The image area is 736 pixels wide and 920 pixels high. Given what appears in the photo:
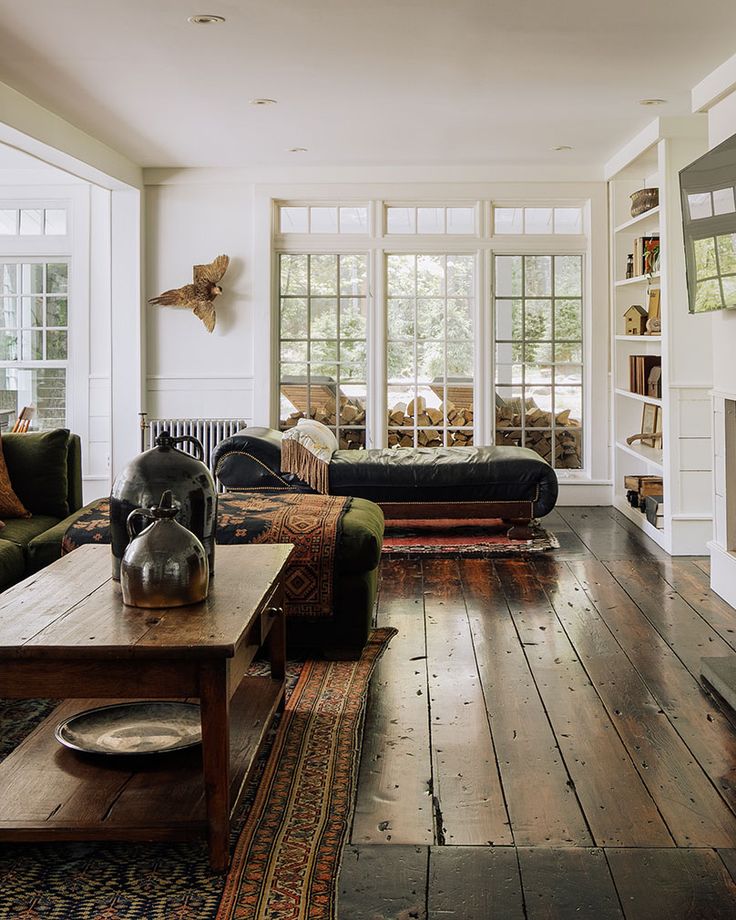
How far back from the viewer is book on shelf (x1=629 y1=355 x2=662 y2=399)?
7055mm

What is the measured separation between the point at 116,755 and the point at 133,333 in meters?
5.87

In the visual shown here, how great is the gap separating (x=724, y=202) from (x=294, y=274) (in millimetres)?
4443

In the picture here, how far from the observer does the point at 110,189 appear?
26.7 ft

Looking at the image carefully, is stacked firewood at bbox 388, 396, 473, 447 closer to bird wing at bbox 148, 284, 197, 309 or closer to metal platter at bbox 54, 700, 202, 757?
bird wing at bbox 148, 284, 197, 309

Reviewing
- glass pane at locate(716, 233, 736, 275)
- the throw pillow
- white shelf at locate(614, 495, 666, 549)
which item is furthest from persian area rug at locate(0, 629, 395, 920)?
white shelf at locate(614, 495, 666, 549)

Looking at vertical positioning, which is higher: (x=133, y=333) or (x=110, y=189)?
(x=110, y=189)

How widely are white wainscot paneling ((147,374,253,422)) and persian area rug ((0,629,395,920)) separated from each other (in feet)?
18.0

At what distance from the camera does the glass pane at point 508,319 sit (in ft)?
27.9

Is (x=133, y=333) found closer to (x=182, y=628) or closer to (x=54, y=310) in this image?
(x=54, y=310)

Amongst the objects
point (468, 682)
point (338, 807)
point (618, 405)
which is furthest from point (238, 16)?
point (618, 405)

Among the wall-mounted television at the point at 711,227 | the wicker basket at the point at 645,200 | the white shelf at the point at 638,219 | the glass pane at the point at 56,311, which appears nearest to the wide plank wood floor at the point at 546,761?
the wall-mounted television at the point at 711,227

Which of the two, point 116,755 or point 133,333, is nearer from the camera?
point 116,755

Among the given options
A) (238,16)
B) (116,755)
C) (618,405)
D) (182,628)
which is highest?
(238,16)

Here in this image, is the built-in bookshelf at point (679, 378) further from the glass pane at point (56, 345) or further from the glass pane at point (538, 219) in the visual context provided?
the glass pane at point (56, 345)
